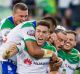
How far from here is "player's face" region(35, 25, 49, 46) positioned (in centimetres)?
979

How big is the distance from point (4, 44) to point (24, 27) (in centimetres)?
68

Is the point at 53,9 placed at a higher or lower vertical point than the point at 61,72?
higher

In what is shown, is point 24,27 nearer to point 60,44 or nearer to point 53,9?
point 60,44

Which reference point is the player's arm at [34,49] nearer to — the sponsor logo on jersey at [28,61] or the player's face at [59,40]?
the sponsor logo on jersey at [28,61]

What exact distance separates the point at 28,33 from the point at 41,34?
213 millimetres

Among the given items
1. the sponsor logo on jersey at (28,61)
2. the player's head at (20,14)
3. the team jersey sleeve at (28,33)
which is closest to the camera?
the team jersey sleeve at (28,33)

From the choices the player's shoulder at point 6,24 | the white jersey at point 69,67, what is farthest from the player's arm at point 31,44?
the white jersey at point 69,67

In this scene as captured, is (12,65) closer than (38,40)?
No

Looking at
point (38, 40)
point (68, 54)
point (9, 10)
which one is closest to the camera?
point (38, 40)

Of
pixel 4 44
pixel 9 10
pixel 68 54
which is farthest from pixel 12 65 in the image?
pixel 9 10

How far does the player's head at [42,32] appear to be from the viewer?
9797 millimetres

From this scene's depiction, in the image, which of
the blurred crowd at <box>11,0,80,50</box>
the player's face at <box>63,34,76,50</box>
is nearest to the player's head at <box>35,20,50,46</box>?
the player's face at <box>63,34,76,50</box>

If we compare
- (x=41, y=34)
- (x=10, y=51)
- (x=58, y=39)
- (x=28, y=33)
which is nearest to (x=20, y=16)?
(x=58, y=39)

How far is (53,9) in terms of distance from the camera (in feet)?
78.6
